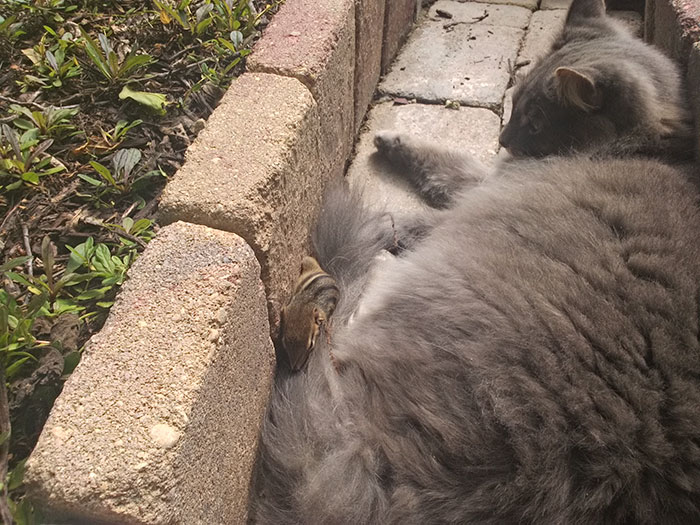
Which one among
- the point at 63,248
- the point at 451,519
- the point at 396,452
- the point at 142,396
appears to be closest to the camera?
the point at 142,396

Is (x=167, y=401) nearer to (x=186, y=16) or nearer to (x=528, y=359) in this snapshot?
(x=528, y=359)

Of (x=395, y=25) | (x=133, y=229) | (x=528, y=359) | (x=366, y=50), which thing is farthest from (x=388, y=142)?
(x=528, y=359)

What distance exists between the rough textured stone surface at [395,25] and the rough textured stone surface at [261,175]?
4.48 ft

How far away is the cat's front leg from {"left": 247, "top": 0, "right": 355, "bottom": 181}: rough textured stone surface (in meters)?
0.35

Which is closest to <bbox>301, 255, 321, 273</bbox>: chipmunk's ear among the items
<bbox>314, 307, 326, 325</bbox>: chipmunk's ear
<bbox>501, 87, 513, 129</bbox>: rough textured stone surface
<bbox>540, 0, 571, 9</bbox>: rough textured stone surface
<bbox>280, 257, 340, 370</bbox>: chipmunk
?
<bbox>280, 257, 340, 370</bbox>: chipmunk

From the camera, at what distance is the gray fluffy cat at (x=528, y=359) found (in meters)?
1.42

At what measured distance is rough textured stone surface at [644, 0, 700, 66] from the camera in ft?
8.14

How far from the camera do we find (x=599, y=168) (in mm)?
2123

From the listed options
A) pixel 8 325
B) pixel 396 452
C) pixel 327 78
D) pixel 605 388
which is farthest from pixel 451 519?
pixel 327 78

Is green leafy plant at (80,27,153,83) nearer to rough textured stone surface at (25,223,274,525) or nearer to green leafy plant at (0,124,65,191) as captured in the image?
green leafy plant at (0,124,65,191)

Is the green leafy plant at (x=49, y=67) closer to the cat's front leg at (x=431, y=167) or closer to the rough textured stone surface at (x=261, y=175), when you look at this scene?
the rough textured stone surface at (x=261, y=175)

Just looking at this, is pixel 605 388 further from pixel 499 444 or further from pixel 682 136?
pixel 682 136

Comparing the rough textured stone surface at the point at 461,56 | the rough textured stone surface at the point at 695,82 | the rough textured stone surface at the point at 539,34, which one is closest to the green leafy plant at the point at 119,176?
the rough textured stone surface at the point at 461,56

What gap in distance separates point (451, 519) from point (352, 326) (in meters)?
0.74
